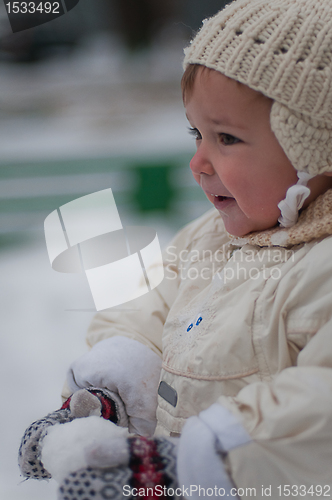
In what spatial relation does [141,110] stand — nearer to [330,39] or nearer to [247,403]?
[330,39]

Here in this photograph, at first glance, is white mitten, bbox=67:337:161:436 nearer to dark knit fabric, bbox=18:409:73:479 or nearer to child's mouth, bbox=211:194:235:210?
dark knit fabric, bbox=18:409:73:479

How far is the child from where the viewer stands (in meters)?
0.34

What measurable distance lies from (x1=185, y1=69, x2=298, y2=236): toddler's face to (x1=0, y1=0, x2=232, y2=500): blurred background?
0.28 meters

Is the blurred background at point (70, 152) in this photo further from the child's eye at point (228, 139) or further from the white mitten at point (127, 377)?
the child's eye at point (228, 139)

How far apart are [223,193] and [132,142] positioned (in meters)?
0.46

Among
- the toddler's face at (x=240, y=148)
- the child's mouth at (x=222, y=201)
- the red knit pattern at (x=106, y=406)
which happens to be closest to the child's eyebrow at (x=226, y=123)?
the toddler's face at (x=240, y=148)

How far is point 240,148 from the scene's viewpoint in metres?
0.47

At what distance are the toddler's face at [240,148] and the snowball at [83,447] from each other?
32 cm

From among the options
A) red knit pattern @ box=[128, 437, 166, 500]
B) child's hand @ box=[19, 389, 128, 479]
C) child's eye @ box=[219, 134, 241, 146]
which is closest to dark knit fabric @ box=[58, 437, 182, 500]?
red knit pattern @ box=[128, 437, 166, 500]

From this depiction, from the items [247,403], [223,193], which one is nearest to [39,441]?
[247,403]

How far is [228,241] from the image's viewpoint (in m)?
0.64

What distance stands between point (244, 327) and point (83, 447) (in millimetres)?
219

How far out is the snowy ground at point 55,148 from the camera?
686mm

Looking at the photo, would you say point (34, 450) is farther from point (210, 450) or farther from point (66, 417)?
point (210, 450)
